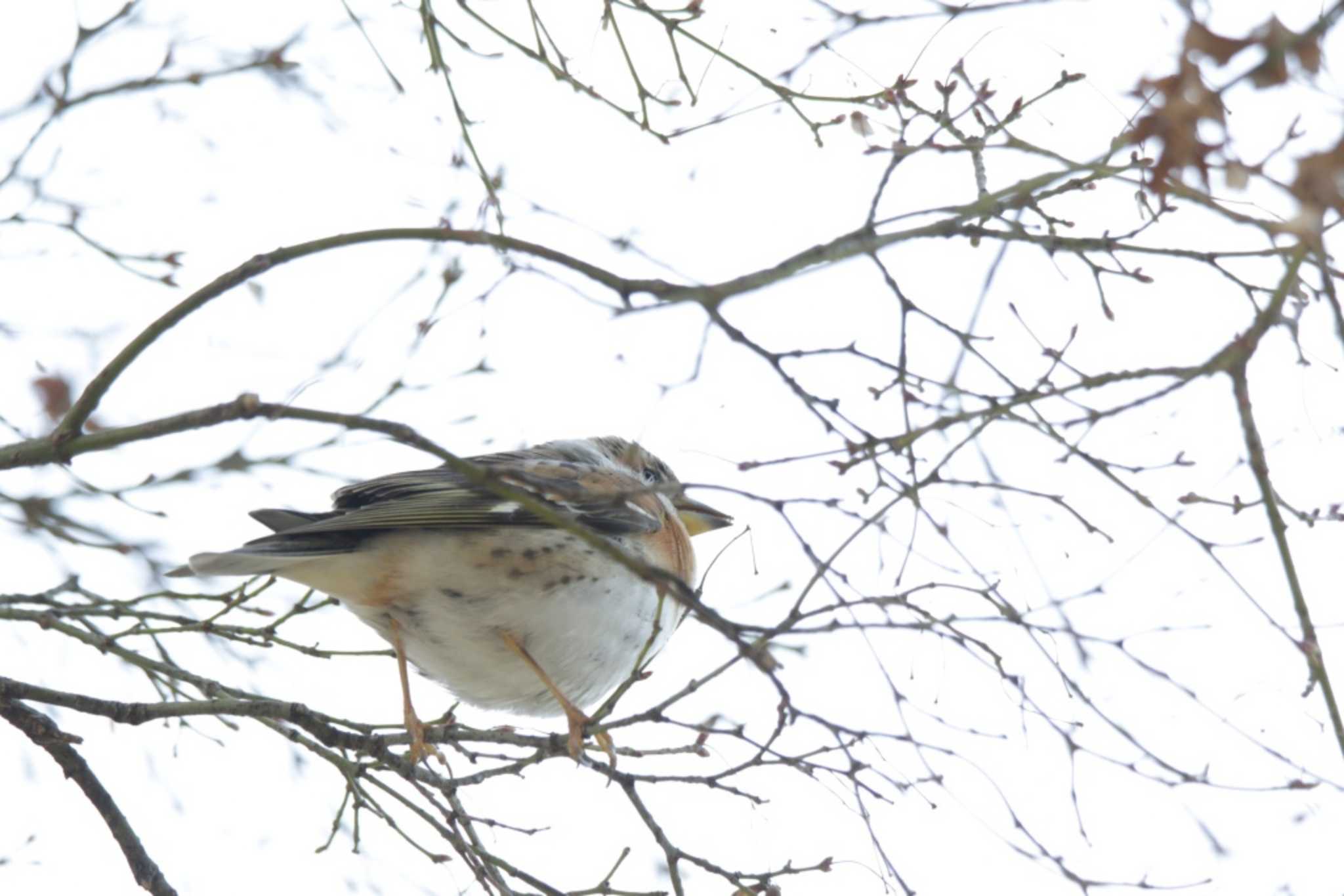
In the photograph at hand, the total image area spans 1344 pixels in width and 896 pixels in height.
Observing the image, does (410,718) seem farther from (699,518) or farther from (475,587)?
(699,518)

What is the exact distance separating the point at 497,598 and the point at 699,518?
1869mm

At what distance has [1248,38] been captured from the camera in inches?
99.0

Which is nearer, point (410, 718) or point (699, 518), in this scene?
point (410, 718)

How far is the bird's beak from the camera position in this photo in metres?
7.02

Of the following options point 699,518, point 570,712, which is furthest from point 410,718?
point 699,518

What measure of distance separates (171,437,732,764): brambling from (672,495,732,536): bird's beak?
1256 millimetres

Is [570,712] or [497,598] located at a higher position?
[497,598]

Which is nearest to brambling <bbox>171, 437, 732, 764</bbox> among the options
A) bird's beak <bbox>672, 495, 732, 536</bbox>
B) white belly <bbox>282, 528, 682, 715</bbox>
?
white belly <bbox>282, 528, 682, 715</bbox>

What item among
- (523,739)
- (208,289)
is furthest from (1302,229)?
(523,739)

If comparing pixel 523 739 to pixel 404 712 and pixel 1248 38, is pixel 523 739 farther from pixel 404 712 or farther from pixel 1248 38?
pixel 1248 38

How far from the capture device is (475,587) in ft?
18.1

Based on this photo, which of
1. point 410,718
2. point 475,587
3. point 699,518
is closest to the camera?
point 410,718

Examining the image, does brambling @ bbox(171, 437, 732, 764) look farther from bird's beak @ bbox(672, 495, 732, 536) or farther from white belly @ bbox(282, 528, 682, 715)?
bird's beak @ bbox(672, 495, 732, 536)

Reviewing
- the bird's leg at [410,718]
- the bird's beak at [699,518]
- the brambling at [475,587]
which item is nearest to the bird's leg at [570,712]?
the brambling at [475,587]
